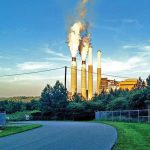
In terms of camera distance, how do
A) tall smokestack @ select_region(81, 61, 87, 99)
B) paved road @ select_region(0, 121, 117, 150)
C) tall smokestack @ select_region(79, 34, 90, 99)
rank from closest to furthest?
1. paved road @ select_region(0, 121, 117, 150)
2. tall smokestack @ select_region(81, 61, 87, 99)
3. tall smokestack @ select_region(79, 34, 90, 99)

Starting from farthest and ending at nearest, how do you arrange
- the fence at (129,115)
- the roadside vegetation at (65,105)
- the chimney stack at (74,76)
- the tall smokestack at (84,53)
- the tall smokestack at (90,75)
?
the tall smokestack at (90,75) → the tall smokestack at (84,53) → the chimney stack at (74,76) → the roadside vegetation at (65,105) → the fence at (129,115)

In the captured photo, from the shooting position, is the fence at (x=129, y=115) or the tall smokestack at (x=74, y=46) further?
the tall smokestack at (x=74, y=46)

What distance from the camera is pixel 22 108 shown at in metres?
128

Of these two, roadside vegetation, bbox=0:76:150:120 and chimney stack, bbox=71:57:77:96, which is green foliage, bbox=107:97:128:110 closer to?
roadside vegetation, bbox=0:76:150:120

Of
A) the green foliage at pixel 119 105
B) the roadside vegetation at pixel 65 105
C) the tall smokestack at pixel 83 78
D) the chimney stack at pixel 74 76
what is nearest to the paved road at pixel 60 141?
the roadside vegetation at pixel 65 105

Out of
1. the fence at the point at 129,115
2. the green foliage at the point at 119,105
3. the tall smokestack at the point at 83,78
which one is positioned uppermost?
the tall smokestack at the point at 83,78

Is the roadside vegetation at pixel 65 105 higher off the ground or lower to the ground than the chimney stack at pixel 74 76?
lower

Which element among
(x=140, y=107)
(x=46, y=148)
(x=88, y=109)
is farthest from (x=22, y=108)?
(x=46, y=148)

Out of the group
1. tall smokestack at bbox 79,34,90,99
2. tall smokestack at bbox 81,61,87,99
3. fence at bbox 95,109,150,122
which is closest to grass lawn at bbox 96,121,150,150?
fence at bbox 95,109,150,122

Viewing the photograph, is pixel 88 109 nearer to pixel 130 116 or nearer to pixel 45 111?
pixel 45 111

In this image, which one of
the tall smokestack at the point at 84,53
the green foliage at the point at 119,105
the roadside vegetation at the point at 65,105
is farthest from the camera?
the tall smokestack at the point at 84,53

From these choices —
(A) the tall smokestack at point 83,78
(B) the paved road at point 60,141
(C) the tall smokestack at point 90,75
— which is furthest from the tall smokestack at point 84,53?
(B) the paved road at point 60,141

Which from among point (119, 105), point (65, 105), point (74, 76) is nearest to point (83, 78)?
point (74, 76)

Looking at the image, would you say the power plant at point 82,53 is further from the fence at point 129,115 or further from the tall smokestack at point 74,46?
the fence at point 129,115
